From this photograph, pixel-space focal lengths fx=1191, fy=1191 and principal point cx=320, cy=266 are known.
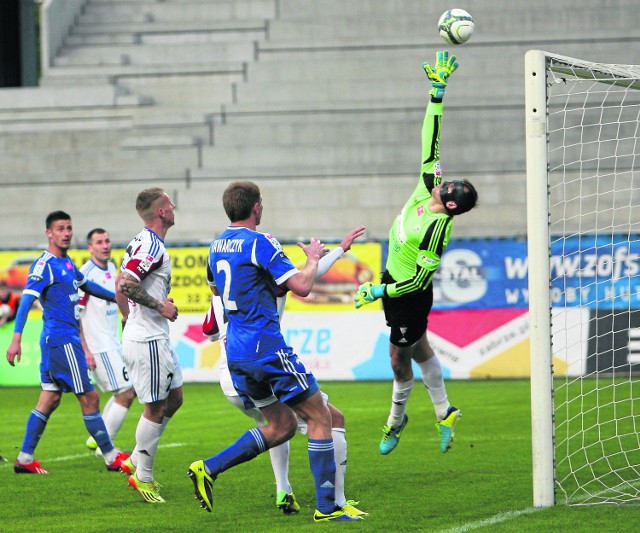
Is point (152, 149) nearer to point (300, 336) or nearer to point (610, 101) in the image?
point (300, 336)

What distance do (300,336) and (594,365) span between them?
16.1 feet

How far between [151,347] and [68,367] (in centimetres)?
205

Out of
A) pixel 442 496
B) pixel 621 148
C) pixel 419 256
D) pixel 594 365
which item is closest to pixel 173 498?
pixel 442 496

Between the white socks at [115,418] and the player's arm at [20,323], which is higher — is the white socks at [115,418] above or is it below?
below

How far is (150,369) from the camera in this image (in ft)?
29.2

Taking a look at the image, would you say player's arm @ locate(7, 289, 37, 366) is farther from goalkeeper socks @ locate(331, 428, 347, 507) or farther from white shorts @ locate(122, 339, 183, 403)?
goalkeeper socks @ locate(331, 428, 347, 507)

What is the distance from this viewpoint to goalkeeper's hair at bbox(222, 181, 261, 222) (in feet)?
25.2

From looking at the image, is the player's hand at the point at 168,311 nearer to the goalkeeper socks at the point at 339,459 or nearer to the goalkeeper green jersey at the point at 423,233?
the goalkeeper socks at the point at 339,459

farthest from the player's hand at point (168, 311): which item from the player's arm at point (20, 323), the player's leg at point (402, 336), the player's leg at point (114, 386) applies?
the player's leg at point (114, 386)

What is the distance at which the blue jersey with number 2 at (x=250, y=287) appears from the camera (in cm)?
754

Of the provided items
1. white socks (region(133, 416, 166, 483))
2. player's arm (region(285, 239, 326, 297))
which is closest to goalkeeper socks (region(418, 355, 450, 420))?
white socks (region(133, 416, 166, 483))

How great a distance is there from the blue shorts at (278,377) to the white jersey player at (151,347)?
4.32 ft

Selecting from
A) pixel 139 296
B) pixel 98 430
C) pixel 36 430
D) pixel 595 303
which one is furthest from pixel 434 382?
pixel 595 303

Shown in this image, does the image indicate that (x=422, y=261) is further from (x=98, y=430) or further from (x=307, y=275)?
(x=98, y=430)
